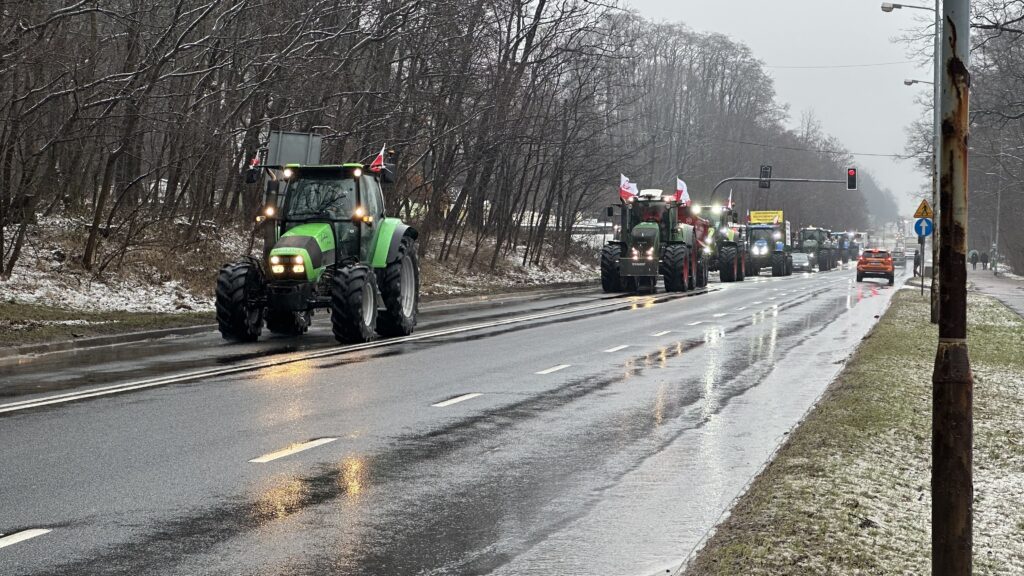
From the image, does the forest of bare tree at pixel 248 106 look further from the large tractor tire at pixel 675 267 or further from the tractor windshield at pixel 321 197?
the large tractor tire at pixel 675 267

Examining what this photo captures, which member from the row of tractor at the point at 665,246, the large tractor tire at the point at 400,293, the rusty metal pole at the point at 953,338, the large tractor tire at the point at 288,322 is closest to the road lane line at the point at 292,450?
the rusty metal pole at the point at 953,338

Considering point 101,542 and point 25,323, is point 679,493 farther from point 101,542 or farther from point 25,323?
point 25,323

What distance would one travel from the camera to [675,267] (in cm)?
4319

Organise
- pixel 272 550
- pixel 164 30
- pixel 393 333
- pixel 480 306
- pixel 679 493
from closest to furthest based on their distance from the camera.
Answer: pixel 272 550 → pixel 679 493 → pixel 393 333 → pixel 164 30 → pixel 480 306

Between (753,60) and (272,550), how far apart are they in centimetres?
12776

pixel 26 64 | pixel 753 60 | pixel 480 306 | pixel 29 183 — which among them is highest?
pixel 753 60

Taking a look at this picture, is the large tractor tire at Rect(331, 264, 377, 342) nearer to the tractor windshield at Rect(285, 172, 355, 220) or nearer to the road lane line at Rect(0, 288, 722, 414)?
the road lane line at Rect(0, 288, 722, 414)

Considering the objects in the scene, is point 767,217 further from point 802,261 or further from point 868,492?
point 868,492

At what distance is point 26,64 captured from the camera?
2323 cm

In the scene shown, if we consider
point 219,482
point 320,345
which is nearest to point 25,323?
point 320,345

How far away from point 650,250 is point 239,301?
24.3 meters

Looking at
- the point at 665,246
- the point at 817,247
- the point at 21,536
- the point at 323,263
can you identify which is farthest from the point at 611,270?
the point at 817,247

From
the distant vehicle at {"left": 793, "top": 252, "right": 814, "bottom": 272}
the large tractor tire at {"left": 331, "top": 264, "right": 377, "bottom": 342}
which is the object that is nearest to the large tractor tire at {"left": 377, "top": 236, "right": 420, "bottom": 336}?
the large tractor tire at {"left": 331, "top": 264, "right": 377, "bottom": 342}

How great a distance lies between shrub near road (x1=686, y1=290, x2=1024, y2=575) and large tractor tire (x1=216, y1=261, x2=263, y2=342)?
10.2m
